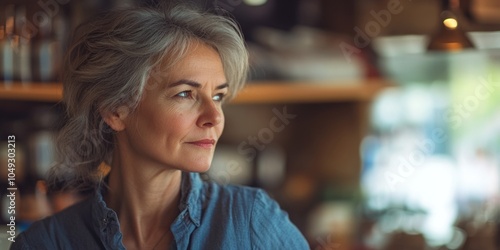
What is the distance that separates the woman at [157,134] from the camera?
51.4 inches

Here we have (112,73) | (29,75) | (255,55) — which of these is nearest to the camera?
(112,73)

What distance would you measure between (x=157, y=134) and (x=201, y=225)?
0.18 m

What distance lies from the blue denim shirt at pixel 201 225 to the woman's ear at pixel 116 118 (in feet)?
0.45

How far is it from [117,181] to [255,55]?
132 centimetres

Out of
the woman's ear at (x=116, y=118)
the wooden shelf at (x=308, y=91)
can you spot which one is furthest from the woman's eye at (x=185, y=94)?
the wooden shelf at (x=308, y=91)

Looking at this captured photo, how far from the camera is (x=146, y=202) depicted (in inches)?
54.8

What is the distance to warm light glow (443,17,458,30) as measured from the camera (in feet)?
6.54

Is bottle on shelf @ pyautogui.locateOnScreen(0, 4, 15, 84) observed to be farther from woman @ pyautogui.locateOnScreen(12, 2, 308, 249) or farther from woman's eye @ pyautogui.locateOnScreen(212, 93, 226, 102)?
woman's eye @ pyautogui.locateOnScreen(212, 93, 226, 102)

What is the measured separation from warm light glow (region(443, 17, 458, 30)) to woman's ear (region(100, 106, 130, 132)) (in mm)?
992

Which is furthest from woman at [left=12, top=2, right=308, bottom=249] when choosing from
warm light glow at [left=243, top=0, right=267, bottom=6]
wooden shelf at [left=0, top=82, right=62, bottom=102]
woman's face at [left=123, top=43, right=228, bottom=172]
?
warm light glow at [left=243, top=0, right=267, bottom=6]

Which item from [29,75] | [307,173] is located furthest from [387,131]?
[29,75]

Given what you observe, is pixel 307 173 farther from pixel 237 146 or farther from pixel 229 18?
pixel 229 18

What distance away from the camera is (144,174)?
137 cm

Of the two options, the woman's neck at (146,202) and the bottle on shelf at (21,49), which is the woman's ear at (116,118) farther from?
the bottle on shelf at (21,49)
